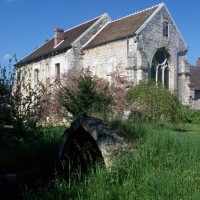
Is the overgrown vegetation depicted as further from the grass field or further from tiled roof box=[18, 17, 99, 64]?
tiled roof box=[18, 17, 99, 64]

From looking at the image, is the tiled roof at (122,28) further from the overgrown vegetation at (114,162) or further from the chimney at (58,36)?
the overgrown vegetation at (114,162)

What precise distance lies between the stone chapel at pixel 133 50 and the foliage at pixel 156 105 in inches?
305

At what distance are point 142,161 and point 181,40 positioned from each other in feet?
76.6

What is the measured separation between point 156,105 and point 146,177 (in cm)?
974

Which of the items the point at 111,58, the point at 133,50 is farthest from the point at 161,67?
the point at 111,58

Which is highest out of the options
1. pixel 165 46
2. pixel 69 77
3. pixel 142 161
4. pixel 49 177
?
pixel 165 46

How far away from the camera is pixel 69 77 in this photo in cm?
2248

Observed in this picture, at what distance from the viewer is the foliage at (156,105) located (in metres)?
15.4

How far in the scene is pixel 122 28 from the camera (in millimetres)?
26594

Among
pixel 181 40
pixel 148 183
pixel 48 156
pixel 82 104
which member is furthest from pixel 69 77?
pixel 148 183

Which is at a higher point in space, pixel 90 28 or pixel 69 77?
pixel 90 28

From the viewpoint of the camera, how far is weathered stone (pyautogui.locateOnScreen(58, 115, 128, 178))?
705 centimetres

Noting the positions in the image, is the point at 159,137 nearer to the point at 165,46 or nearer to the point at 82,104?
the point at 82,104

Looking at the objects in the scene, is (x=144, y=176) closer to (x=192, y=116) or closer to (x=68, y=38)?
(x=192, y=116)
